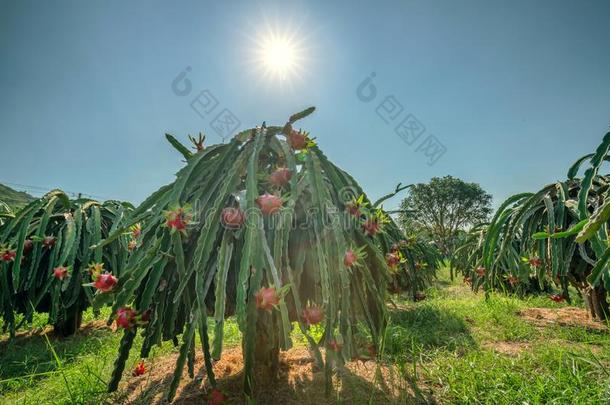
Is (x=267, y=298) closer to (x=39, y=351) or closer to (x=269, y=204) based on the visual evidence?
(x=269, y=204)

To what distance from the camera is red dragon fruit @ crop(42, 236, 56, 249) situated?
10.9ft

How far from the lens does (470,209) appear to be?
82.4 feet

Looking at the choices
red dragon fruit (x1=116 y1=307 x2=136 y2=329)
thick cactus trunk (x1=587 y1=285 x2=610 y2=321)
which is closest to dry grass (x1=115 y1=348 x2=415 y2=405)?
red dragon fruit (x1=116 y1=307 x2=136 y2=329)

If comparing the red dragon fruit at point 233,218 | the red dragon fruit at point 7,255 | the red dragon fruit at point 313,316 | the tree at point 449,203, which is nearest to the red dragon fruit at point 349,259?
the red dragon fruit at point 313,316

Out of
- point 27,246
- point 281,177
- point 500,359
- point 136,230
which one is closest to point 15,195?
point 27,246

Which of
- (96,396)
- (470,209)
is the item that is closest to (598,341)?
(96,396)

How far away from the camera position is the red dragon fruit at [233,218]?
1498mm

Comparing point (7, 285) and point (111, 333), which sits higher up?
point (7, 285)

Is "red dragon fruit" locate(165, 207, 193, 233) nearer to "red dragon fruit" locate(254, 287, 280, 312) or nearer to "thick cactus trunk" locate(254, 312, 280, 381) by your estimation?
"red dragon fruit" locate(254, 287, 280, 312)

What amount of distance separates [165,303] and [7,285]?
2.74 meters

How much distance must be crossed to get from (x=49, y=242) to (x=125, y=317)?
8.93 ft

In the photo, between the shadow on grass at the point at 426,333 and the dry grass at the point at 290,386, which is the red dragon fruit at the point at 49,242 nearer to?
the dry grass at the point at 290,386

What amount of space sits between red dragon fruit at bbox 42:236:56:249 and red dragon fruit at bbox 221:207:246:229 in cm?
286

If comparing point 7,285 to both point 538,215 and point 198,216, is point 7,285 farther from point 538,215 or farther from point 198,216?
point 538,215
